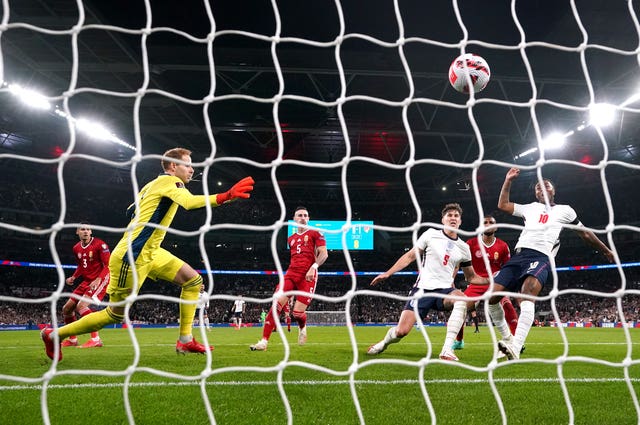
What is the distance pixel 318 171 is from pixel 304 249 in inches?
908

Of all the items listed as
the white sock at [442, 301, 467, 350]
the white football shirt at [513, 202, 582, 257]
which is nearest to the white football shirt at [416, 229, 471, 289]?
the white sock at [442, 301, 467, 350]

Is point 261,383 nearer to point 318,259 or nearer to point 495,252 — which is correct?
point 318,259

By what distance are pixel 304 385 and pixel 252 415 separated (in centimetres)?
96

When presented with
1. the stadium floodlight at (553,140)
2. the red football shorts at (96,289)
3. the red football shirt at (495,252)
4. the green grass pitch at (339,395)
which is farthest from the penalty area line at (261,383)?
the stadium floodlight at (553,140)

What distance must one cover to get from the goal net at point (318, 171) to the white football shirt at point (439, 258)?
3.00 ft

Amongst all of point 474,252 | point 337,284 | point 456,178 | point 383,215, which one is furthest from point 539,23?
point 337,284

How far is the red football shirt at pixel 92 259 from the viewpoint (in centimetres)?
799

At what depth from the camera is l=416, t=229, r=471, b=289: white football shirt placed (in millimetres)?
5730

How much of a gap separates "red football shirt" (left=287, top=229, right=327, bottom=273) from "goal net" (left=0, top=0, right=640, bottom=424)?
42.6 inches

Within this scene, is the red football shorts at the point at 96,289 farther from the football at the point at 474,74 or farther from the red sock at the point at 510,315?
the red sock at the point at 510,315

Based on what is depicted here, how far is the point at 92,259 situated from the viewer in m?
8.05

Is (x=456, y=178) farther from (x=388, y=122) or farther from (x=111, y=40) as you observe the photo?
(x=111, y=40)

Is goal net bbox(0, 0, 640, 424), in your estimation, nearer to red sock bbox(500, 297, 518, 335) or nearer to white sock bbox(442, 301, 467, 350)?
white sock bbox(442, 301, 467, 350)

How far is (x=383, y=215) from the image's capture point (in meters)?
39.1
